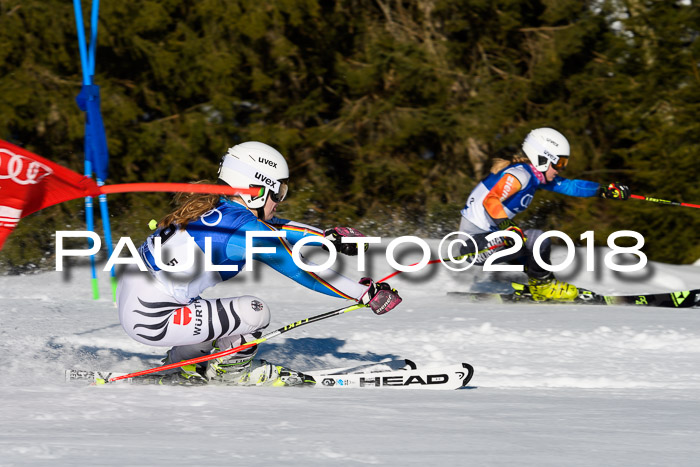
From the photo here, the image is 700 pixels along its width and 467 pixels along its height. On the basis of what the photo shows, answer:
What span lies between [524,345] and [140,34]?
30.9 ft

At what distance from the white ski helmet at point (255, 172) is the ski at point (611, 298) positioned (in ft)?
12.1

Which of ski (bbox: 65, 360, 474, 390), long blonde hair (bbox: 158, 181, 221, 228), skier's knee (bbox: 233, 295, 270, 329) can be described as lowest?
ski (bbox: 65, 360, 474, 390)

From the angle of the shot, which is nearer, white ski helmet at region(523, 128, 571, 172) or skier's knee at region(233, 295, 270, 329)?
skier's knee at region(233, 295, 270, 329)

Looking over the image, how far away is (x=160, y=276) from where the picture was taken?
4.16 metres

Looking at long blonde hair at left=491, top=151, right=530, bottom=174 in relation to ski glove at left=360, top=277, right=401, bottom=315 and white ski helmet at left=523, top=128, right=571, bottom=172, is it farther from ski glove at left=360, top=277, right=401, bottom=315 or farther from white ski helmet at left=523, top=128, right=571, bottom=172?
ski glove at left=360, top=277, right=401, bottom=315

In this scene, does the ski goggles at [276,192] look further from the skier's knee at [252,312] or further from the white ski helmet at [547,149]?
the white ski helmet at [547,149]

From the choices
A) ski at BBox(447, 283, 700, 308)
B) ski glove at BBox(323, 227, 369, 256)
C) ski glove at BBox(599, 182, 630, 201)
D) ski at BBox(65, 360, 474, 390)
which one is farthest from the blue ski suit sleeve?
ski glove at BBox(323, 227, 369, 256)

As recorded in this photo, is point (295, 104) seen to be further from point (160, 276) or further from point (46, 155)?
point (160, 276)

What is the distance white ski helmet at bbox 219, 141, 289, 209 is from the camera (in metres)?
4.36

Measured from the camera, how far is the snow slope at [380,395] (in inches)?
118

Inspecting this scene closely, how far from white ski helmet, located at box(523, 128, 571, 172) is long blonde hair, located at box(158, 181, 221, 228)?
398 centimetres

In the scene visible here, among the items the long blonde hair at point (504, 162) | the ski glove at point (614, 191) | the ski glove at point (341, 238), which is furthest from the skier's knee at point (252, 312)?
the ski glove at point (614, 191)
